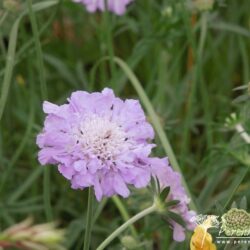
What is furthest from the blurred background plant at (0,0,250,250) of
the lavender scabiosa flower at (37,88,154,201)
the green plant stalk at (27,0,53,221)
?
the lavender scabiosa flower at (37,88,154,201)

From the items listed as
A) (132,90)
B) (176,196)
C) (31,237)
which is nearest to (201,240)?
(176,196)

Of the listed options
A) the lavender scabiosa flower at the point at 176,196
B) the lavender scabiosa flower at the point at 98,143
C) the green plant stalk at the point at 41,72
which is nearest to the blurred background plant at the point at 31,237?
the lavender scabiosa flower at the point at 98,143

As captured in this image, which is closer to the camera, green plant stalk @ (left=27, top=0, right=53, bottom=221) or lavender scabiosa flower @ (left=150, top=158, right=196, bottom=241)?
lavender scabiosa flower @ (left=150, top=158, right=196, bottom=241)

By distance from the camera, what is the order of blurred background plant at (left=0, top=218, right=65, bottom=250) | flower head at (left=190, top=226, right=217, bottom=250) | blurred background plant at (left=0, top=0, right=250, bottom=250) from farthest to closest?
1. blurred background plant at (left=0, top=0, right=250, bottom=250)
2. flower head at (left=190, top=226, right=217, bottom=250)
3. blurred background plant at (left=0, top=218, right=65, bottom=250)

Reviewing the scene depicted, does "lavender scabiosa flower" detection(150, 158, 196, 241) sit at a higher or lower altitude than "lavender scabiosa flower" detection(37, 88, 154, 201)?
lower

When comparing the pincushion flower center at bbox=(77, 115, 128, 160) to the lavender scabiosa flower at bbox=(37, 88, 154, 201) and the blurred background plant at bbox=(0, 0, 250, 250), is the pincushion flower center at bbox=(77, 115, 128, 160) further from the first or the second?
the blurred background plant at bbox=(0, 0, 250, 250)

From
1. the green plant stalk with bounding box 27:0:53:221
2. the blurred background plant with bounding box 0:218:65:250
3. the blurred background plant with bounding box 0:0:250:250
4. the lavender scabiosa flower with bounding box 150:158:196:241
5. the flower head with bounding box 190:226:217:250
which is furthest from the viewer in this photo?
the blurred background plant with bounding box 0:0:250:250

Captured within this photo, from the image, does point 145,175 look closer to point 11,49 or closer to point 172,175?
point 172,175

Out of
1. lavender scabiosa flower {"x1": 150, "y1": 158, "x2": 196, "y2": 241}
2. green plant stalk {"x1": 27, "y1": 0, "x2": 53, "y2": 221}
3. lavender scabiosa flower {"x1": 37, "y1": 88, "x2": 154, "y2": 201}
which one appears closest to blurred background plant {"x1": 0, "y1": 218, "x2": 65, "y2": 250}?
lavender scabiosa flower {"x1": 37, "y1": 88, "x2": 154, "y2": 201}

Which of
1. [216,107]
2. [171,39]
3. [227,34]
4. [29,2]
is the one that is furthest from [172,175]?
[227,34]
